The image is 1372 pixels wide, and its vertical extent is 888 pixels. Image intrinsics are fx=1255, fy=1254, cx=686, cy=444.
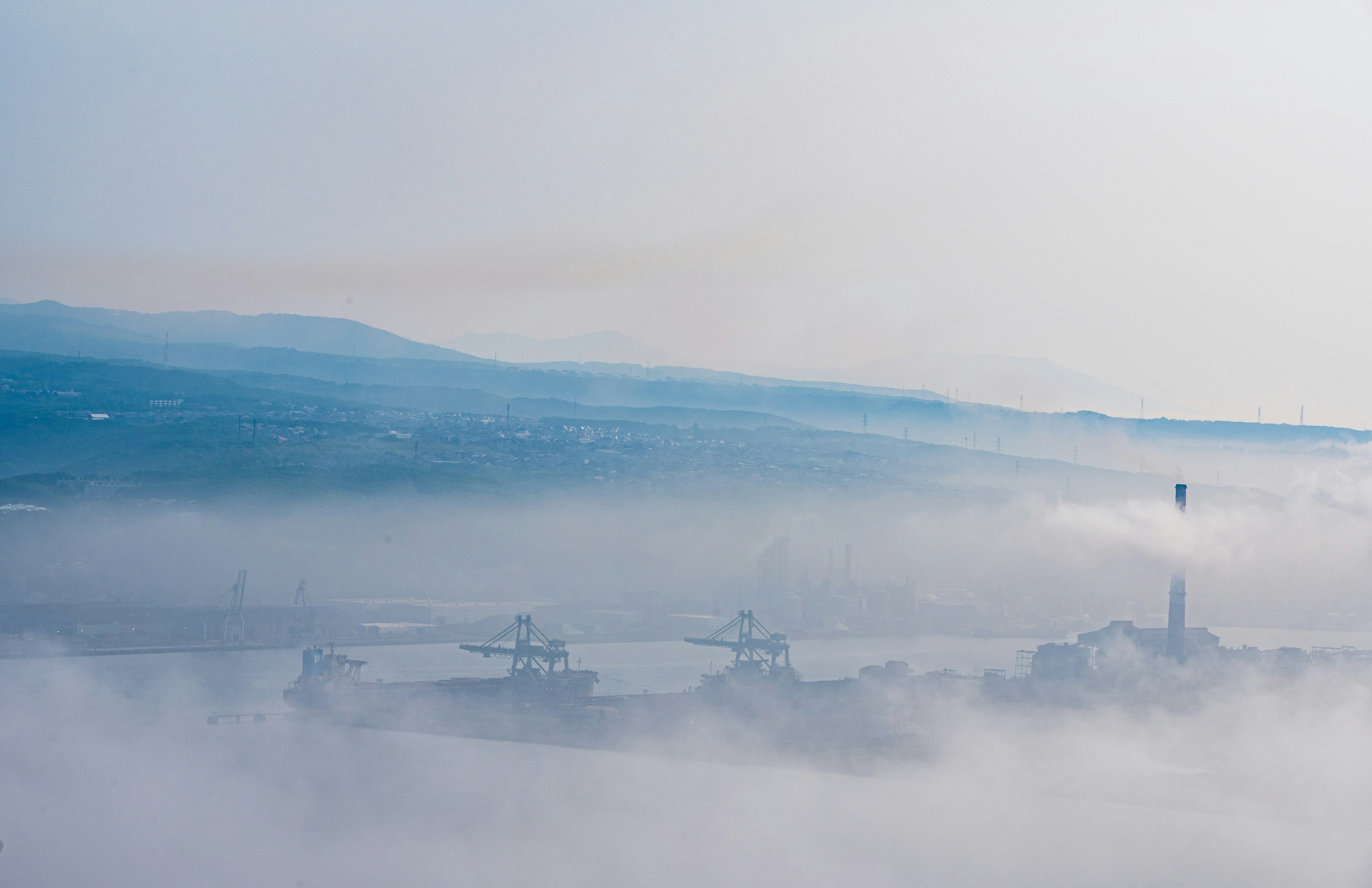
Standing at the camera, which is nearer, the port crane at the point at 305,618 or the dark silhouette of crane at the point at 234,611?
the dark silhouette of crane at the point at 234,611

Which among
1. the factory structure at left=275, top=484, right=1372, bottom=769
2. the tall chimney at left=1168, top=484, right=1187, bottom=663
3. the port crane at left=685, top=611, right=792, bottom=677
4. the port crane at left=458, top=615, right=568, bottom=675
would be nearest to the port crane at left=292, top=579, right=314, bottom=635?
the factory structure at left=275, top=484, right=1372, bottom=769

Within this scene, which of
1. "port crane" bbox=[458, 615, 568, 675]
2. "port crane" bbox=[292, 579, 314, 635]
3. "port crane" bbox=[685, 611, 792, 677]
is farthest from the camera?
"port crane" bbox=[292, 579, 314, 635]

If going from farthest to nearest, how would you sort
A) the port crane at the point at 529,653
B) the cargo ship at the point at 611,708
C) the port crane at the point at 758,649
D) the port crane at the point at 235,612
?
the port crane at the point at 235,612, the port crane at the point at 758,649, the port crane at the point at 529,653, the cargo ship at the point at 611,708

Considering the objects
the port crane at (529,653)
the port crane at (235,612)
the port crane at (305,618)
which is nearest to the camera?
the port crane at (529,653)

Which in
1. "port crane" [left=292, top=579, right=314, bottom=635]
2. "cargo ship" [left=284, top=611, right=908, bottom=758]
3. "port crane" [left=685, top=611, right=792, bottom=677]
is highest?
"port crane" [left=685, top=611, right=792, bottom=677]

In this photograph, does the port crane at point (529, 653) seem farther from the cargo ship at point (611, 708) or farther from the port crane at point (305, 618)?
the port crane at point (305, 618)

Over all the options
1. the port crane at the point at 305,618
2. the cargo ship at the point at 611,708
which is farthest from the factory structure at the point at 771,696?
the port crane at the point at 305,618

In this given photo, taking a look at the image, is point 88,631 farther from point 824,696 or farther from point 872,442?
point 872,442

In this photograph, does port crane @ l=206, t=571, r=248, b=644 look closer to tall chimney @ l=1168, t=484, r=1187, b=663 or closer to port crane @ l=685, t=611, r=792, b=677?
port crane @ l=685, t=611, r=792, b=677

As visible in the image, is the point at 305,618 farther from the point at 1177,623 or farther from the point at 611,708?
the point at 1177,623

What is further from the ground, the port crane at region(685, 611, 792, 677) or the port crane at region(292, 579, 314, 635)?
the port crane at region(685, 611, 792, 677)

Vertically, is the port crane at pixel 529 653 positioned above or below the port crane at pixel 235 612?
above

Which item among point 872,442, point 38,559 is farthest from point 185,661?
point 872,442
